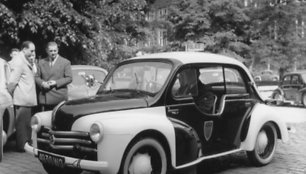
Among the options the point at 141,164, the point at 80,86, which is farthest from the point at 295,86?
the point at 141,164

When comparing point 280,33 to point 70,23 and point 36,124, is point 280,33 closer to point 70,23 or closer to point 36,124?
point 70,23

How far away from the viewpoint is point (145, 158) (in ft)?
19.0

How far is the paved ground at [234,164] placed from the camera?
716cm

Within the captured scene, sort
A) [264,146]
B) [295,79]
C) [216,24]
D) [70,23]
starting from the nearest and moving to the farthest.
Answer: [264,146]
[70,23]
[295,79]
[216,24]

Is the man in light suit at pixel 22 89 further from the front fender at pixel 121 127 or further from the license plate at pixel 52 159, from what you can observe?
the front fender at pixel 121 127

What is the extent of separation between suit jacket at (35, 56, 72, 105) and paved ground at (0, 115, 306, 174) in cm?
102

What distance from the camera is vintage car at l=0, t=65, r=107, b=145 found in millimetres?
8789

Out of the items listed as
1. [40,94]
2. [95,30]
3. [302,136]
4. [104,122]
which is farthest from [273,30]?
[104,122]

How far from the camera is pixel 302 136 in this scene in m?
10.5

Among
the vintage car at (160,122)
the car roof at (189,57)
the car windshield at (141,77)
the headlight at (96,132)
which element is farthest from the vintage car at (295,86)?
the headlight at (96,132)

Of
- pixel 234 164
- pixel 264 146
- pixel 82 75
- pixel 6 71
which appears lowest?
pixel 234 164

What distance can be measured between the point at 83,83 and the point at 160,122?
4268 millimetres

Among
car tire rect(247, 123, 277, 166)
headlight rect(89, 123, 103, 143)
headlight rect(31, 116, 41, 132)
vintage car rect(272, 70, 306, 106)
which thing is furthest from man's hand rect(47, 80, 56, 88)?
vintage car rect(272, 70, 306, 106)

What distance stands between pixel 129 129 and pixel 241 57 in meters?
33.0
